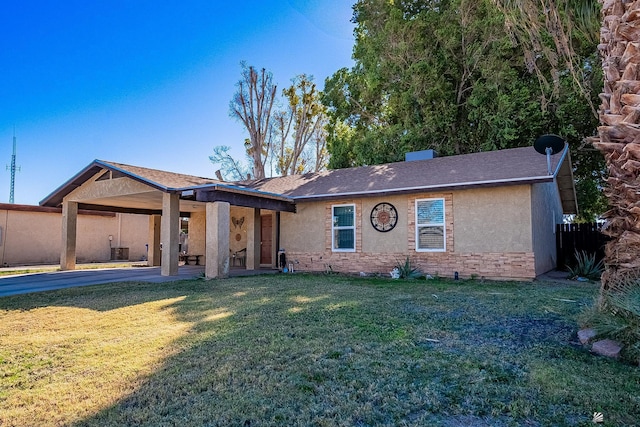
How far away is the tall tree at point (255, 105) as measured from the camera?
24.9 metres

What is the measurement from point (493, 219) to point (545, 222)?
3010 millimetres

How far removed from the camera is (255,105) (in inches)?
992

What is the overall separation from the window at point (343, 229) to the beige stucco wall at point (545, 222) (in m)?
5.19

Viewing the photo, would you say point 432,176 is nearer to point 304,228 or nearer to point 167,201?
point 304,228

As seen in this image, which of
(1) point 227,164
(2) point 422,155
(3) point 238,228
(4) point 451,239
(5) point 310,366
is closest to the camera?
(5) point 310,366

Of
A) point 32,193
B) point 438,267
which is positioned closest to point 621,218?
point 438,267

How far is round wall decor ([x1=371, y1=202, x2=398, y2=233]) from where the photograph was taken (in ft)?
38.7

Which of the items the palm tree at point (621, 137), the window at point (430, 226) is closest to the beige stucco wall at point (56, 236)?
the window at point (430, 226)

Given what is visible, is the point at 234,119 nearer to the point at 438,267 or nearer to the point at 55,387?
the point at 438,267

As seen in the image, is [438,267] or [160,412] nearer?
[160,412]

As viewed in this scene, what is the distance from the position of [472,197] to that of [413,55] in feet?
31.2

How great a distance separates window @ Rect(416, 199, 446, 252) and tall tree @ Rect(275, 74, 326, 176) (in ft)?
52.6

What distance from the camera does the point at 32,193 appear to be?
101 feet

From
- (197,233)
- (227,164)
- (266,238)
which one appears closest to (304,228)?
(266,238)
